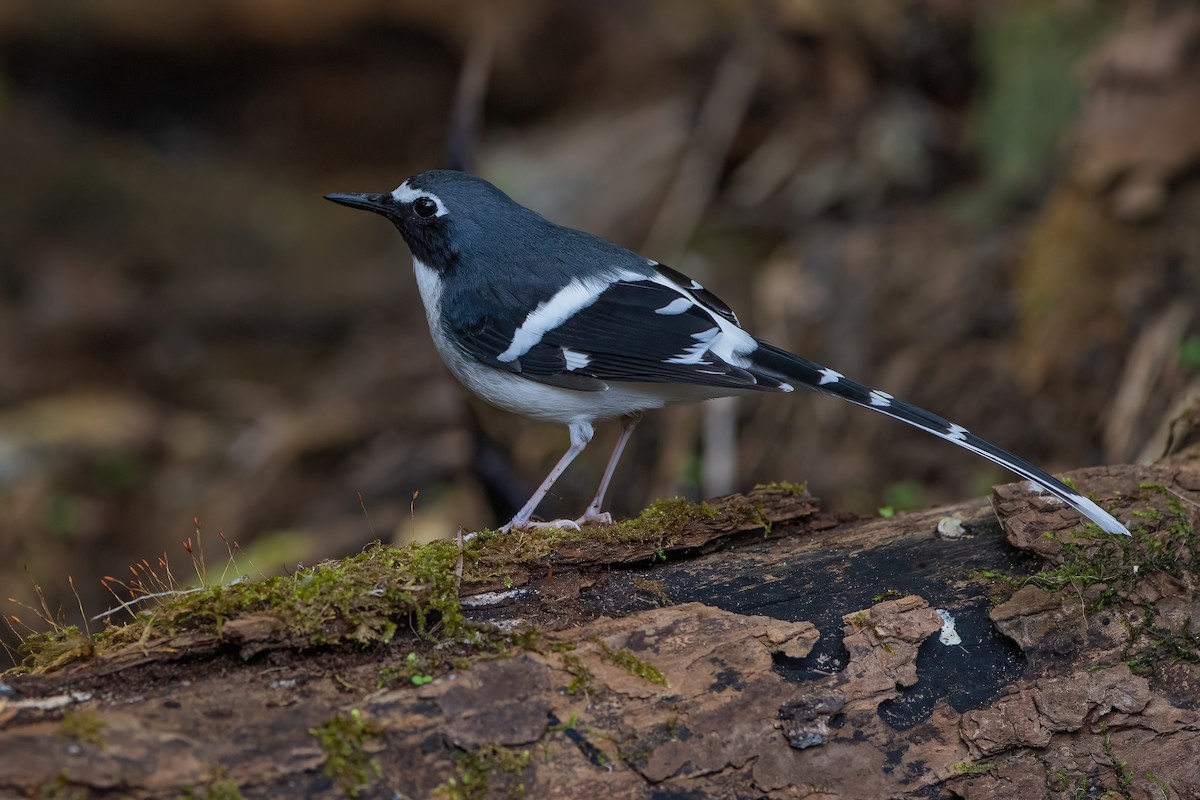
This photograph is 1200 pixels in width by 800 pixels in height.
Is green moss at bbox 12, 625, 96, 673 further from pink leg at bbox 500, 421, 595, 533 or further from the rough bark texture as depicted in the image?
pink leg at bbox 500, 421, 595, 533

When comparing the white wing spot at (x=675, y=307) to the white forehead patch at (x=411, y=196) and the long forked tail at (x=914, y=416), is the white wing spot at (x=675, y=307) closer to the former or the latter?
the long forked tail at (x=914, y=416)

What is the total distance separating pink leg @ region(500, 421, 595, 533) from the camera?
432 cm

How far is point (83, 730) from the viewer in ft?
8.86

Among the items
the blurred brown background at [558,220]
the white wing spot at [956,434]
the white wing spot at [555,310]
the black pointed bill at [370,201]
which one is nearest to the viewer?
the white wing spot at [956,434]

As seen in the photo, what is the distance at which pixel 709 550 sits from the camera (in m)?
4.05

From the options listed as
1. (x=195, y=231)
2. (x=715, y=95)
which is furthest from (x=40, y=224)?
(x=715, y=95)

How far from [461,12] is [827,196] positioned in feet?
15.9

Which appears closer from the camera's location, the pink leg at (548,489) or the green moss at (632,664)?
the green moss at (632,664)

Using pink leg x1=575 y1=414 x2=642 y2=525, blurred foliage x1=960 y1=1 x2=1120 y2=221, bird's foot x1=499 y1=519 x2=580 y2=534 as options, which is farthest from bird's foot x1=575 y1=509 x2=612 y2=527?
blurred foliage x1=960 y1=1 x2=1120 y2=221

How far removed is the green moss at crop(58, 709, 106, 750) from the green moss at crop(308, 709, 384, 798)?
0.52 m

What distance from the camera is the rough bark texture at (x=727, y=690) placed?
2867mm

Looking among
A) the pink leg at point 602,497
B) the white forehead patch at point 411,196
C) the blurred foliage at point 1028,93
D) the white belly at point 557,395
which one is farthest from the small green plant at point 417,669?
the blurred foliage at point 1028,93


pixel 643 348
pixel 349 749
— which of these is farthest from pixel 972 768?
pixel 643 348

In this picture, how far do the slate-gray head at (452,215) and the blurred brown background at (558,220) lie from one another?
196 cm
